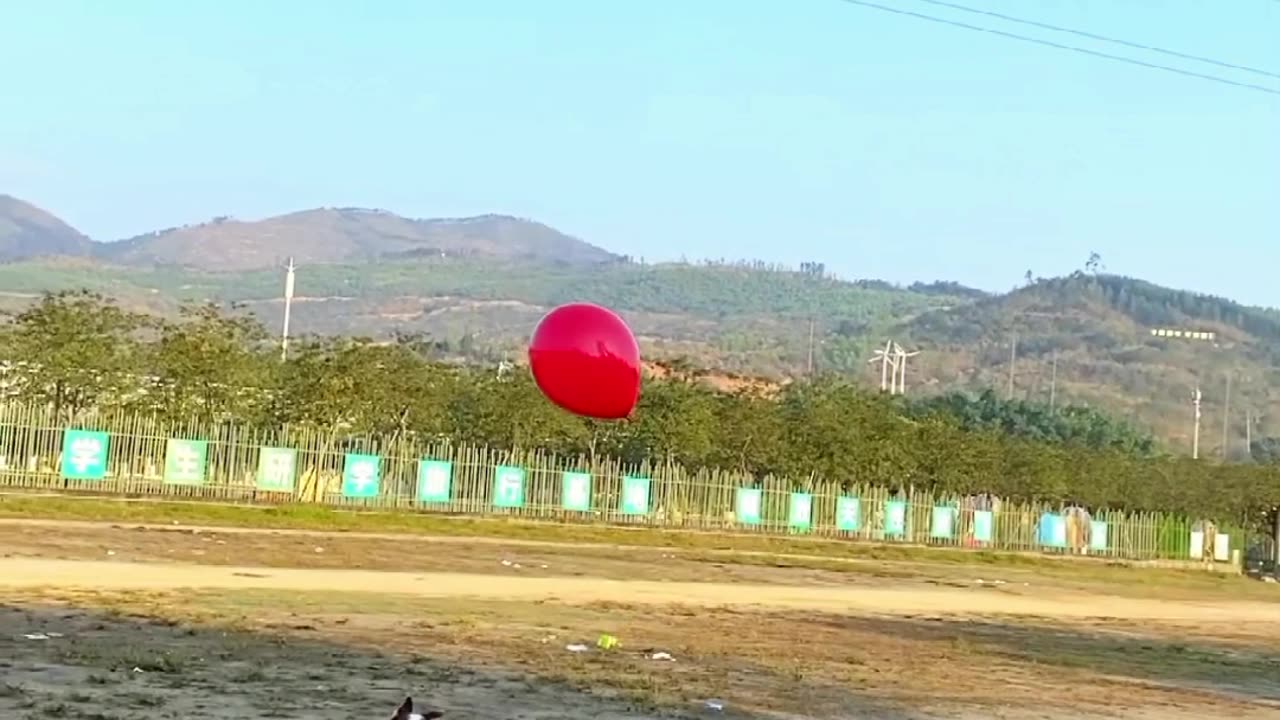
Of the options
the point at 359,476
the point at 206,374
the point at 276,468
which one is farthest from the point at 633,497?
the point at 206,374

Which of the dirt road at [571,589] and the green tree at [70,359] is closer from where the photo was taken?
the dirt road at [571,589]

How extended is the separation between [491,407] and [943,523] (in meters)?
17.9

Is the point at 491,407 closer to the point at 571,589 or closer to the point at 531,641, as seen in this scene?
the point at 571,589

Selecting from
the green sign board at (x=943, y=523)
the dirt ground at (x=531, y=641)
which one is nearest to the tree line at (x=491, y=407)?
the green sign board at (x=943, y=523)

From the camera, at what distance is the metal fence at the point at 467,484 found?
40688 mm

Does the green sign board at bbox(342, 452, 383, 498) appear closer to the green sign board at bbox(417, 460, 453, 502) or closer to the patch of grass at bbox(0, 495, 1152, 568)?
the patch of grass at bbox(0, 495, 1152, 568)

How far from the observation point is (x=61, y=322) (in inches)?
1810

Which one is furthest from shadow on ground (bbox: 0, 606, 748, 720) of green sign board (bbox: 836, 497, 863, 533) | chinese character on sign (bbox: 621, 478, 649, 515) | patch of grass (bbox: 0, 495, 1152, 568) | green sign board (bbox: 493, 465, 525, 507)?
green sign board (bbox: 836, 497, 863, 533)

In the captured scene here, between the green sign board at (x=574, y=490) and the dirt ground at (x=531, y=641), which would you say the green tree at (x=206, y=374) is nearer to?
the green sign board at (x=574, y=490)

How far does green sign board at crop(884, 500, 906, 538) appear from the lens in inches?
2296

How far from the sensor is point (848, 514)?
57.1 meters

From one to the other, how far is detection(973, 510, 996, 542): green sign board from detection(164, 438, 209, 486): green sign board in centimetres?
3104

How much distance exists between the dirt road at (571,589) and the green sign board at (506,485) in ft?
50.7

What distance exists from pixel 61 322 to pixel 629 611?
94.3 ft
